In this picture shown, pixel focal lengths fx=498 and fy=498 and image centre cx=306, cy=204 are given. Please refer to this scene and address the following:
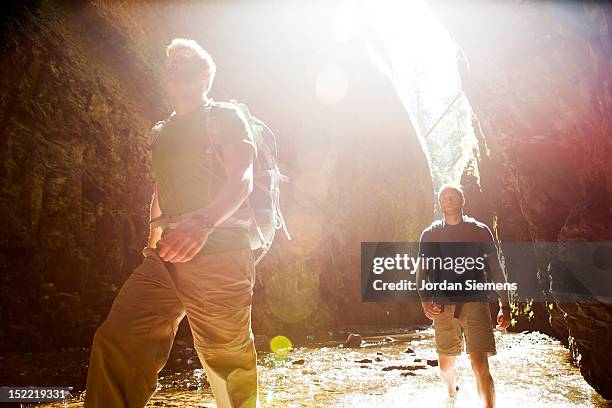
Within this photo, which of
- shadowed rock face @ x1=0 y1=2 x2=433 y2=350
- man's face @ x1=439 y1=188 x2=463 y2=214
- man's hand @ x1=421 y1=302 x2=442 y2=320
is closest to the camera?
man's hand @ x1=421 y1=302 x2=442 y2=320

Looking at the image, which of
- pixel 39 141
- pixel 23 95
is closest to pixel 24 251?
pixel 39 141

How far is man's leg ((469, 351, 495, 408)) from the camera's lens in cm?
421

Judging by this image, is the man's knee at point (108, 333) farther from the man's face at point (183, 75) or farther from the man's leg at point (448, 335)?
the man's leg at point (448, 335)

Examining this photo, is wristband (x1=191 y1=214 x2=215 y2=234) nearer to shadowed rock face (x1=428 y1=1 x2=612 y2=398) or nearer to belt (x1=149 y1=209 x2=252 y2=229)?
belt (x1=149 y1=209 x2=252 y2=229)

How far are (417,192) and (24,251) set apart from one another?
68.0 ft

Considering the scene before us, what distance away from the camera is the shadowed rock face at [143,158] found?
34.7 ft

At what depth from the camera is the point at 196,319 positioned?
8.07ft

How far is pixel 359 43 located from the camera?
25656mm

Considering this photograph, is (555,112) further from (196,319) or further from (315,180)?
(315,180)

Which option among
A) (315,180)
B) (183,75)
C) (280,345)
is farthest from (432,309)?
(315,180)

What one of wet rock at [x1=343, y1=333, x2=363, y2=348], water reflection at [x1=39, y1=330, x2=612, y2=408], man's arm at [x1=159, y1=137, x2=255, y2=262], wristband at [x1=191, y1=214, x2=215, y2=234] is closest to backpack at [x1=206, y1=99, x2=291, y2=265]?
man's arm at [x1=159, y1=137, x2=255, y2=262]

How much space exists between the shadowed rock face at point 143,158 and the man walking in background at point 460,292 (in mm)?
8721

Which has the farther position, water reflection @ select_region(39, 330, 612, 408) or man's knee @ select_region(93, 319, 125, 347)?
water reflection @ select_region(39, 330, 612, 408)

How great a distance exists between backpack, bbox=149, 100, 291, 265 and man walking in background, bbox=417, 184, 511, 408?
2373 millimetres
